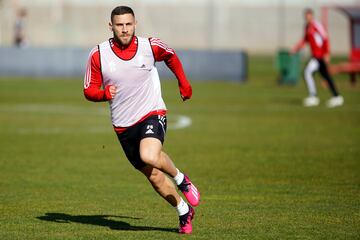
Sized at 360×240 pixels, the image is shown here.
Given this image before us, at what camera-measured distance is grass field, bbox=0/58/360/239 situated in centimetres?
963


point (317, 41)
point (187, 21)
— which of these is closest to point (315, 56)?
point (317, 41)

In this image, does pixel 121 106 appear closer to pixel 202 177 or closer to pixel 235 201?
pixel 235 201

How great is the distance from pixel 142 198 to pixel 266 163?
12.9 ft

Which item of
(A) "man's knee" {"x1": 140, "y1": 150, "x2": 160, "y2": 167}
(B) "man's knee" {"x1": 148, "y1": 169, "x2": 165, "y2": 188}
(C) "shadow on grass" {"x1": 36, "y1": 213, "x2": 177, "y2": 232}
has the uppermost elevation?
(A) "man's knee" {"x1": 140, "y1": 150, "x2": 160, "y2": 167}

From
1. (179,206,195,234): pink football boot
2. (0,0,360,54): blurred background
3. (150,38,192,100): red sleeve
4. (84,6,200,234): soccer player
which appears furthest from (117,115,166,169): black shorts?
(0,0,360,54): blurred background

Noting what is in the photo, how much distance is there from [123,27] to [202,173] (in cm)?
547

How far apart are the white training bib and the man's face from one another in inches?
8.3

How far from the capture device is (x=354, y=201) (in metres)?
11.3

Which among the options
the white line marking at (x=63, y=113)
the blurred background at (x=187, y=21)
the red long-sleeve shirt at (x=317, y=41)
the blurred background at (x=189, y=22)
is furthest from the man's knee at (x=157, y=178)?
the blurred background at (x=187, y=21)

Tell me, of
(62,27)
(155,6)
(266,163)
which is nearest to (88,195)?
(266,163)

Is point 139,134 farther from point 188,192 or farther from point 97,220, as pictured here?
point 97,220

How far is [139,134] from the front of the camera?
9188 mm

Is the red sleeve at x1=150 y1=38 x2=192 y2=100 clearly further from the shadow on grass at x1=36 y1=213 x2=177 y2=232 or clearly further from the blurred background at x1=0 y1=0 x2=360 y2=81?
the blurred background at x1=0 y1=0 x2=360 y2=81

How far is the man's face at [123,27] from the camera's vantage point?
894 cm
